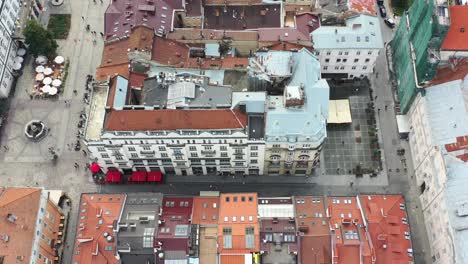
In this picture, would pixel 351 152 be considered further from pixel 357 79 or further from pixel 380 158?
pixel 357 79

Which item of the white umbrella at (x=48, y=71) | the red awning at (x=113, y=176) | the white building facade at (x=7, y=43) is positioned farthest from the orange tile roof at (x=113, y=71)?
the white building facade at (x=7, y=43)

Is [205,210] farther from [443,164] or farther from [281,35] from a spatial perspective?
[443,164]

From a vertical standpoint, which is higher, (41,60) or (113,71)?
(41,60)

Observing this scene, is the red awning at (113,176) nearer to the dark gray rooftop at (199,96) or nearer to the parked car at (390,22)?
the dark gray rooftop at (199,96)

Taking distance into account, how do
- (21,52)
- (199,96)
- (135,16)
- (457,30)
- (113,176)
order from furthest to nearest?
(21,52) < (135,16) < (113,176) < (199,96) < (457,30)

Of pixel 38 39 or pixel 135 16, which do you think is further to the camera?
pixel 38 39

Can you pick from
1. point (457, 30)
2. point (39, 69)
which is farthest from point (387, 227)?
point (39, 69)

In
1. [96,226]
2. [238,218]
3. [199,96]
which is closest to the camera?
[238,218]
